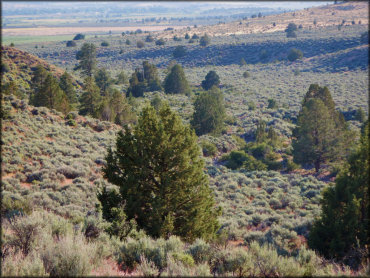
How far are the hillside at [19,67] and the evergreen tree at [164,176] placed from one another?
4658 cm

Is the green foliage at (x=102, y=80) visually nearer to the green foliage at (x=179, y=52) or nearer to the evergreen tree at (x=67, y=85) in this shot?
the evergreen tree at (x=67, y=85)

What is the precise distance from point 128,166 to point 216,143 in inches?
960

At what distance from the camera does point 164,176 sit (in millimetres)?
9914

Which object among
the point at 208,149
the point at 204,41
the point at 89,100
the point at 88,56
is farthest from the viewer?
the point at 204,41

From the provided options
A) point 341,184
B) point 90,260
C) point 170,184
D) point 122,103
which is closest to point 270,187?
point 341,184

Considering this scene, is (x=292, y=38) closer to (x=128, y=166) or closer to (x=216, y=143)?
(x=216, y=143)

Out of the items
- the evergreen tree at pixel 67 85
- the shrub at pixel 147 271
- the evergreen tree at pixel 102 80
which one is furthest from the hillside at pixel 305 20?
the shrub at pixel 147 271

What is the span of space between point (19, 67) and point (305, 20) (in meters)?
113

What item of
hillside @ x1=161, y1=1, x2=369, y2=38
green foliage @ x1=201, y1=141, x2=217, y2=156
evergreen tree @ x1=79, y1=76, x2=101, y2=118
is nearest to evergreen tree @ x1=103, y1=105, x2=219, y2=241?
green foliage @ x1=201, y1=141, x2=217, y2=156

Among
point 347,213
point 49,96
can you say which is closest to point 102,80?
point 49,96

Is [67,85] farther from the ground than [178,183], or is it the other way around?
[67,85]

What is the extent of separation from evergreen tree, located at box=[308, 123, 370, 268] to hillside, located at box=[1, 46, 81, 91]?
50760 millimetres

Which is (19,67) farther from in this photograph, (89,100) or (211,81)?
(211,81)

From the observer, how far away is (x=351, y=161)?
9.87 metres
